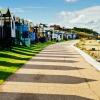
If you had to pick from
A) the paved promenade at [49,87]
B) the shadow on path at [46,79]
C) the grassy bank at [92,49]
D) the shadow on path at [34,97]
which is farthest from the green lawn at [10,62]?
the grassy bank at [92,49]

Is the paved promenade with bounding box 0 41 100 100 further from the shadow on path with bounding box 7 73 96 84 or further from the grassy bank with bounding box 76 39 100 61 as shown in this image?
the grassy bank with bounding box 76 39 100 61

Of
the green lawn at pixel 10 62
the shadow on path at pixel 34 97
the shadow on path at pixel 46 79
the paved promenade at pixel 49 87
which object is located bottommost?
the green lawn at pixel 10 62

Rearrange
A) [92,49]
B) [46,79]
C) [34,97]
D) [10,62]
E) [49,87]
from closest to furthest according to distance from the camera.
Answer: [34,97] → [49,87] → [46,79] → [10,62] → [92,49]

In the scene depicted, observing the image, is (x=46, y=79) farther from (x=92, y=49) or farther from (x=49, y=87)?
(x=92, y=49)

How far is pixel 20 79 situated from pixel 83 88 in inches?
133

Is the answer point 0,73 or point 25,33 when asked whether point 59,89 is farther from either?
point 25,33

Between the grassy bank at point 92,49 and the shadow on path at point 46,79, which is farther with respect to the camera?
the grassy bank at point 92,49

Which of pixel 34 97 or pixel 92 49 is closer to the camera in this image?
pixel 34 97

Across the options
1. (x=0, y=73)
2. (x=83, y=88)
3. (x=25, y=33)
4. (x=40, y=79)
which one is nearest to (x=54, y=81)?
(x=40, y=79)

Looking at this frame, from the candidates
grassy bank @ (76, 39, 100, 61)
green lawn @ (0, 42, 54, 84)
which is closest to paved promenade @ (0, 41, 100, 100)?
green lawn @ (0, 42, 54, 84)

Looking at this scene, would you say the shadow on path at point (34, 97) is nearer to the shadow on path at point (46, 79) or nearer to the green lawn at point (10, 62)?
the green lawn at point (10, 62)

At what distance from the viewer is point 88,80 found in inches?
660

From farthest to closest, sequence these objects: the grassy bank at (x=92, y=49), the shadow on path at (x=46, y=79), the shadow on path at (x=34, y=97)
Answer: the grassy bank at (x=92, y=49), the shadow on path at (x=46, y=79), the shadow on path at (x=34, y=97)

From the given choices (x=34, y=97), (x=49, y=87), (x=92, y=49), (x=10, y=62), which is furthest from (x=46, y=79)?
(x=92, y=49)
